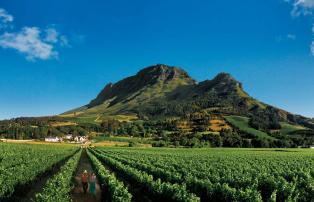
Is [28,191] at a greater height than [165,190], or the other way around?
[165,190]

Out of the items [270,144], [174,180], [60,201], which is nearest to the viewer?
[60,201]

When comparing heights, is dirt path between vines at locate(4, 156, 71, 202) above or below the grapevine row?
below

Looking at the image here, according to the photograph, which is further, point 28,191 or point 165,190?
point 28,191

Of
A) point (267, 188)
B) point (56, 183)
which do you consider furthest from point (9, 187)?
point (267, 188)

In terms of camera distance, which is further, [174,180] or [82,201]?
[174,180]

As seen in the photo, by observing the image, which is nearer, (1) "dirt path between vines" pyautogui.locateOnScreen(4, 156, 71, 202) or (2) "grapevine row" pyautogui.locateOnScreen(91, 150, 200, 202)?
(2) "grapevine row" pyautogui.locateOnScreen(91, 150, 200, 202)

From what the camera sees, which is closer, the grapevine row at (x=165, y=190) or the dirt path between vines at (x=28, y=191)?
the grapevine row at (x=165, y=190)

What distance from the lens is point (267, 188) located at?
2842 cm

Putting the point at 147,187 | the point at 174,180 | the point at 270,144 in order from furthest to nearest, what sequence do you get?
the point at 270,144
the point at 174,180
the point at 147,187

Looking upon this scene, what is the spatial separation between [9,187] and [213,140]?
497ft

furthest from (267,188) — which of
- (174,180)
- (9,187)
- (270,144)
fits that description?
(270,144)

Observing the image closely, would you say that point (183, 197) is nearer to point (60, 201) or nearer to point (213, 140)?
point (60, 201)

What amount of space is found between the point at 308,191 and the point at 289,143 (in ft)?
498

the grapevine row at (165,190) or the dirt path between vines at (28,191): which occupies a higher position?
the grapevine row at (165,190)
